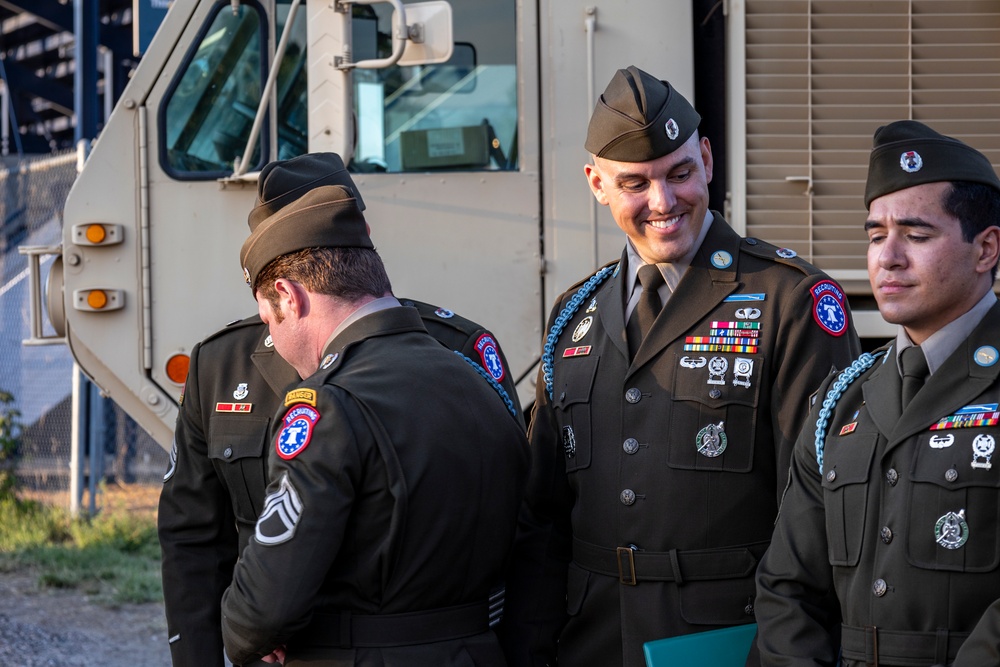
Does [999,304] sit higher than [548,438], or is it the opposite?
[999,304]

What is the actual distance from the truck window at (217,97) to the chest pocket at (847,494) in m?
2.44

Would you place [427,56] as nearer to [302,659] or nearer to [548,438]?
[548,438]

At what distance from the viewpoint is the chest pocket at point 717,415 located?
258 centimetres

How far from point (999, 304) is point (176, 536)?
191 centimetres

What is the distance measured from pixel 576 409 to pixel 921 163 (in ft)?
3.30

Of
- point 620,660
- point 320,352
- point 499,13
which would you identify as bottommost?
point 620,660

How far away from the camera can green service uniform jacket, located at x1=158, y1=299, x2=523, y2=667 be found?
2.77 metres

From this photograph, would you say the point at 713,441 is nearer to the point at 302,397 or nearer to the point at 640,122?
the point at 640,122

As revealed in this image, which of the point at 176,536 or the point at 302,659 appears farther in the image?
the point at 176,536

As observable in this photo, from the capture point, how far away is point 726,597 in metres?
2.54

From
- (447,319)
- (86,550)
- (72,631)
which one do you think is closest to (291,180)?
(447,319)

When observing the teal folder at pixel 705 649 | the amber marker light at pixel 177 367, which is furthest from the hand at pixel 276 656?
the amber marker light at pixel 177 367

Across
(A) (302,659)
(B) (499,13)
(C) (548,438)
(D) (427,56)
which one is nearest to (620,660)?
(C) (548,438)

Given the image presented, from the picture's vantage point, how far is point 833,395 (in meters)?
2.30
